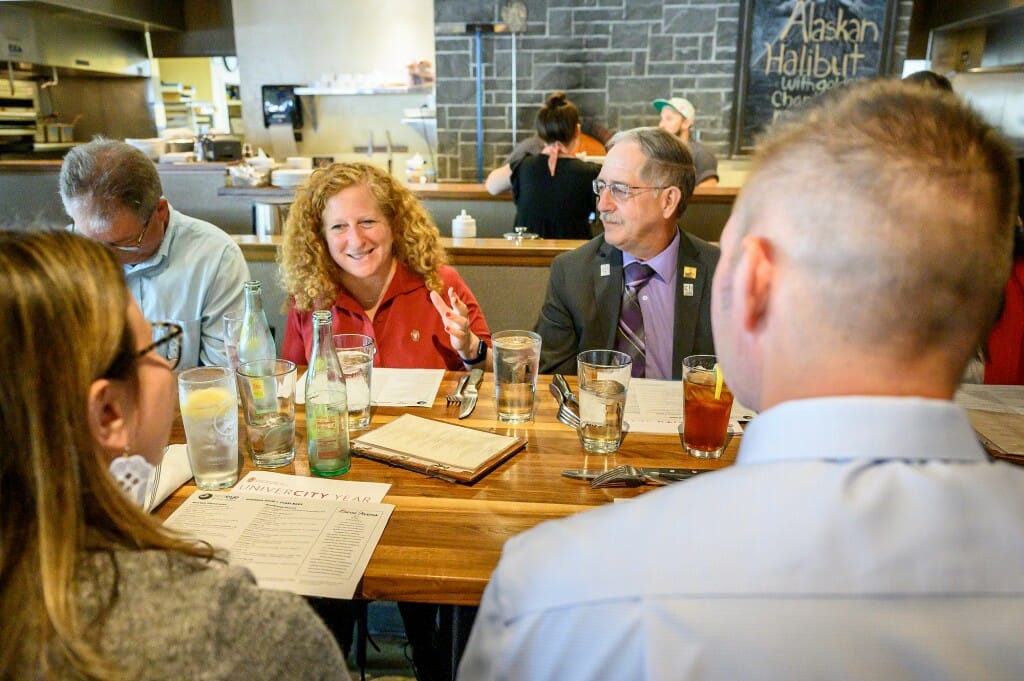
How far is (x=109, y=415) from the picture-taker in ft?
2.36

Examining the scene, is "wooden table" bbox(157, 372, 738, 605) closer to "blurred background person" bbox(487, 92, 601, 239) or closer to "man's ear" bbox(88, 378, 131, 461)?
"man's ear" bbox(88, 378, 131, 461)

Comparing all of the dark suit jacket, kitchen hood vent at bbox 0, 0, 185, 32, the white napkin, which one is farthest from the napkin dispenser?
the white napkin

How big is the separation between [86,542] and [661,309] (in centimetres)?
171

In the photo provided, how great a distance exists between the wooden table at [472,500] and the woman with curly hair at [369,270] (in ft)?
1.78

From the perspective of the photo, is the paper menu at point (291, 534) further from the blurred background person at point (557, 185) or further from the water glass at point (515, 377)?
the blurred background person at point (557, 185)

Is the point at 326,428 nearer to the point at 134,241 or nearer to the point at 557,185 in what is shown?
the point at 134,241

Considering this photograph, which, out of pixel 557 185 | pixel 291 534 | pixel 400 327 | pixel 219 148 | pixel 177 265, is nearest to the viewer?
pixel 291 534

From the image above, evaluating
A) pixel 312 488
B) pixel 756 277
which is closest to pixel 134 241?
pixel 312 488

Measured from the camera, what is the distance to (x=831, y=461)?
1.99 ft

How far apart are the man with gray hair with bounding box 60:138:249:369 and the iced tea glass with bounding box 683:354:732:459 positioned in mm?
1478

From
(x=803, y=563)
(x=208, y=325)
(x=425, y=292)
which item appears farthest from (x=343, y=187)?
(x=803, y=563)

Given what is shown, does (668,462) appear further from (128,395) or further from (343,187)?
(343,187)

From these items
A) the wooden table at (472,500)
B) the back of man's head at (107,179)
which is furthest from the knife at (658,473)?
the back of man's head at (107,179)

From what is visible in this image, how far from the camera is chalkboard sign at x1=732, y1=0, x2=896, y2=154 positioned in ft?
19.5
